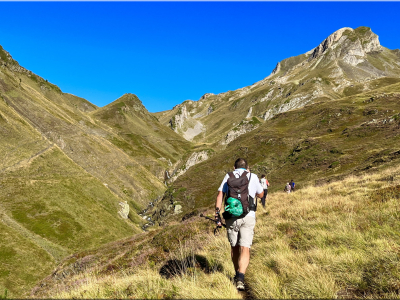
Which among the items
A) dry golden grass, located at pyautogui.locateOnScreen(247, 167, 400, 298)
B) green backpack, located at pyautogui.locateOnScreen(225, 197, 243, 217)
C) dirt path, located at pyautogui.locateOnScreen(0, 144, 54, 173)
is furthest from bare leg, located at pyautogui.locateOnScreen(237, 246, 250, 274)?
dirt path, located at pyautogui.locateOnScreen(0, 144, 54, 173)

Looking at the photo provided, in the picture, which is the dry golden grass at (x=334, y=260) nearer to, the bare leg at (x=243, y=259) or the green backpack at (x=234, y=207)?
the bare leg at (x=243, y=259)

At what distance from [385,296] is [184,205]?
4963cm

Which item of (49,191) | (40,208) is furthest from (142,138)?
(40,208)

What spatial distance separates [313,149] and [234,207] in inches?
1841

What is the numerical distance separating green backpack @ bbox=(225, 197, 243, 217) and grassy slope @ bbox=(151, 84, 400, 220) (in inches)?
1074

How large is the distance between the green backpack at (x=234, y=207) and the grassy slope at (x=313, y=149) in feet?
89.5

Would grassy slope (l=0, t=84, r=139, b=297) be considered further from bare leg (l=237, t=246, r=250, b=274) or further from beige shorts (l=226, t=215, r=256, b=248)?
bare leg (l=237, t=246, r=250, b=274)

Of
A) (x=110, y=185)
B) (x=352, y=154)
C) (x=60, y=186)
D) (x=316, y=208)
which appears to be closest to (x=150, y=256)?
(x=316, y=208)

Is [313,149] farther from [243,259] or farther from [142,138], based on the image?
[142,138]

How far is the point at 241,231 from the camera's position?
635 cm

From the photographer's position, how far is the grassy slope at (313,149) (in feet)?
119

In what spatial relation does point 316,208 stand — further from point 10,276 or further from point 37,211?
point 37,211

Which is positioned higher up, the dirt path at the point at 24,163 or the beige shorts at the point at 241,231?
the dirt path at the point at 24,163

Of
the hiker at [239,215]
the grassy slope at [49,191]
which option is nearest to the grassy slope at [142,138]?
the grassy slope at [49,191]
